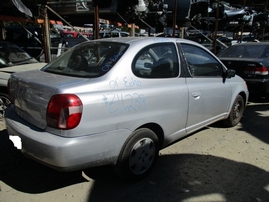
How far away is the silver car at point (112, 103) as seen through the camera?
2.44 metres

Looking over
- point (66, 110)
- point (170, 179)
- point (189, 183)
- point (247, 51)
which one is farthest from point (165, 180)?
point (247, 51)

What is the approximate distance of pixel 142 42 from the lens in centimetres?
313

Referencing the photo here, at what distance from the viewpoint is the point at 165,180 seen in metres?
3.13

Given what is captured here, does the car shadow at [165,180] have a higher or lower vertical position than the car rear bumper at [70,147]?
lower

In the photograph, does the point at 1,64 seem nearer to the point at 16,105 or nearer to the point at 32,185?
the point at 16,105

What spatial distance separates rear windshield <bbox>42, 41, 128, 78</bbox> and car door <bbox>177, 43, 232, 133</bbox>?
1043mm

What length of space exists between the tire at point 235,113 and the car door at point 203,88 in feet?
1.54

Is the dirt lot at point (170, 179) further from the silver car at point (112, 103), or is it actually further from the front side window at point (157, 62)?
the front side window at point (157, 62)

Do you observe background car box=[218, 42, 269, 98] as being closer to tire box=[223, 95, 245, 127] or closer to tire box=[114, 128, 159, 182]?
tire box=[223, 95, 245, 127]

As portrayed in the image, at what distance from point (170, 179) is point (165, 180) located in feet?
0.22

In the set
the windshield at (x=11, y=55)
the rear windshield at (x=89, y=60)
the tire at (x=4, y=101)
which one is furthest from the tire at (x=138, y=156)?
the windshield at (x=11, y=55)

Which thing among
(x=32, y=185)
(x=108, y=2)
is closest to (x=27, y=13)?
(x=108, y=2)

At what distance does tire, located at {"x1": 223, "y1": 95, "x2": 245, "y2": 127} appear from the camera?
187 inches

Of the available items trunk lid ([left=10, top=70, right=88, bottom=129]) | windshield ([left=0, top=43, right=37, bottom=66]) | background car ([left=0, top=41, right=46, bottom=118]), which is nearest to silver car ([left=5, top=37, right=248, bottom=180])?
trunk lid ([left=10, top=70, right=88, bottom=129])
